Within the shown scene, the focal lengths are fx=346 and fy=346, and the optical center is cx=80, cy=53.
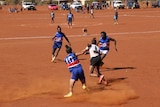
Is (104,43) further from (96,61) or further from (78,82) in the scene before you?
(78,82)

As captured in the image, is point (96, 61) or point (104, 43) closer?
point (96, 61)

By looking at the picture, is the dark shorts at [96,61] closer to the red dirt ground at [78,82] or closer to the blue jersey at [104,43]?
the red dirt ground at [78,82]

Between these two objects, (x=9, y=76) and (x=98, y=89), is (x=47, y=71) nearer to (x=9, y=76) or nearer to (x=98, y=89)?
(x=9, y=76)

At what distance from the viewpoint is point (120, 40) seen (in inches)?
1019

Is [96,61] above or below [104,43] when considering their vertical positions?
below

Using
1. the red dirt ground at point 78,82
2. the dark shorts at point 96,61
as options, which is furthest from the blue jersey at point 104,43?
the dark shorts at point 96,61

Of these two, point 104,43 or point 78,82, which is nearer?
point 78,82

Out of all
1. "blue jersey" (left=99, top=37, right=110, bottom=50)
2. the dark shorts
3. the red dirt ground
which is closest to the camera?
the red dirt ground

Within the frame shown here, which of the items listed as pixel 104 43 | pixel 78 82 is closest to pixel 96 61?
pixel 78 82

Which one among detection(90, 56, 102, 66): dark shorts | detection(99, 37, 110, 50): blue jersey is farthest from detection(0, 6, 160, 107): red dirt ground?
detection(99, 37, 110, 50): blue jersey

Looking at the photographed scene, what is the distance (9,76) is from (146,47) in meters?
10.6

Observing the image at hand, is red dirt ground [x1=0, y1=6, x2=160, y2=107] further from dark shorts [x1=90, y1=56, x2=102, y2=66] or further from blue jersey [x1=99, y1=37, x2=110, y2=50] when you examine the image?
blue jersey [x1=99, y1=37, x2=110, y2=50]

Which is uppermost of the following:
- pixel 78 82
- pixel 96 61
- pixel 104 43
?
pixel 104 43

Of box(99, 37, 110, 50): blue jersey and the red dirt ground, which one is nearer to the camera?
the red dirt ground
